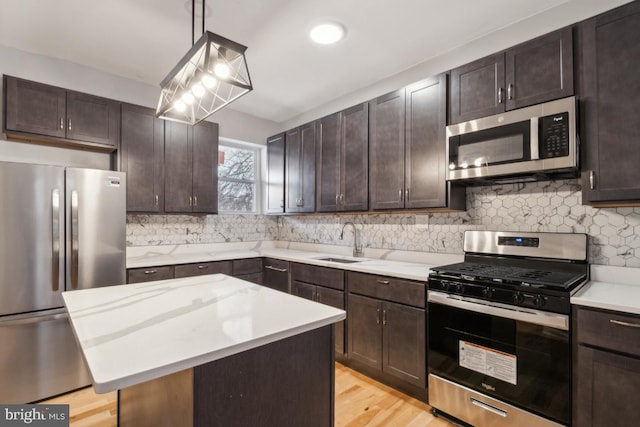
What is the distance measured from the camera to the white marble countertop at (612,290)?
1446 mm

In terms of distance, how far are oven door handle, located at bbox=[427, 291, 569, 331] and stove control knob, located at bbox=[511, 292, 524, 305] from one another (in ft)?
0.11

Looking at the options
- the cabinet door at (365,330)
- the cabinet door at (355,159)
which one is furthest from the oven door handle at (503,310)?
the cabinet door at (355,159)

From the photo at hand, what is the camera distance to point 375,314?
2.47 meters

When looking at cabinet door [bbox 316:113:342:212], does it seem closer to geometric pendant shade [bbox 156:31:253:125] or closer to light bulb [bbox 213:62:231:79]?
geometric pendant shade [bbox 156:31:253:125]

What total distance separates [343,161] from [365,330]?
1.58m

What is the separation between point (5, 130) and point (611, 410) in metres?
4.12

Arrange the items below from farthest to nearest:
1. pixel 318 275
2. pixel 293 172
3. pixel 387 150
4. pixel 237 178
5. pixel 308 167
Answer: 1. pixel 237 178
2. pixel 293 172
3. pixel 308 167
4. pixel 318 275
5. pixel 387 150

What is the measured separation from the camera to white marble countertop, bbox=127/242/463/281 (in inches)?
99.5

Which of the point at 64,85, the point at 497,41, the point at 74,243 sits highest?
the point at 497,41

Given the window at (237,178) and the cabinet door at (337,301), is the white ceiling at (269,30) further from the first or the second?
the cabinet door at (337,301)

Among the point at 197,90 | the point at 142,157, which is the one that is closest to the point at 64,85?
the point at 142,157

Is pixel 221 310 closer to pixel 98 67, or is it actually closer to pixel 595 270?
pixel 595 270

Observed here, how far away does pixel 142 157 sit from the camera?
305cm

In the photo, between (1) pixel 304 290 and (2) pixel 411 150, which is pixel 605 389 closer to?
(2) pixel 411 150
